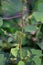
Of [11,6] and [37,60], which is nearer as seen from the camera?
[37,60]

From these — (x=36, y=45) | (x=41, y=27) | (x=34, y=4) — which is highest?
(x=34, y=4)

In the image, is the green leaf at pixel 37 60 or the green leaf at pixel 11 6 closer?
the green leaf at pixel 37 60

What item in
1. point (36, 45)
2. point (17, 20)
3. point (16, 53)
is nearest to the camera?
point (16, 53)

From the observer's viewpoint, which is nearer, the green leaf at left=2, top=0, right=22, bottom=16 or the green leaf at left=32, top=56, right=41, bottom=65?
the green leaf at left=32, top=56, right=41, bottom=65

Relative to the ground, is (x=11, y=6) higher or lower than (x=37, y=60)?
higher

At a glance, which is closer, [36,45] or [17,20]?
[36,45]

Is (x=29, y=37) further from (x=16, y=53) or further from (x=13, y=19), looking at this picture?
(x=16, y=53)

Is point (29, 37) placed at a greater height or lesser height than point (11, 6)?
lesser

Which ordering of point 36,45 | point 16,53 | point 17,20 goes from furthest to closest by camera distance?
point 17,20 → point 36,45 → point 16,53

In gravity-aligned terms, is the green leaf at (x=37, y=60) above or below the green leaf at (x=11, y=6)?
below

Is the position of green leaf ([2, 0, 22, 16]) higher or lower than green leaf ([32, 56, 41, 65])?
higher

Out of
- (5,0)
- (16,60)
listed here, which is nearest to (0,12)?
(5,0)
